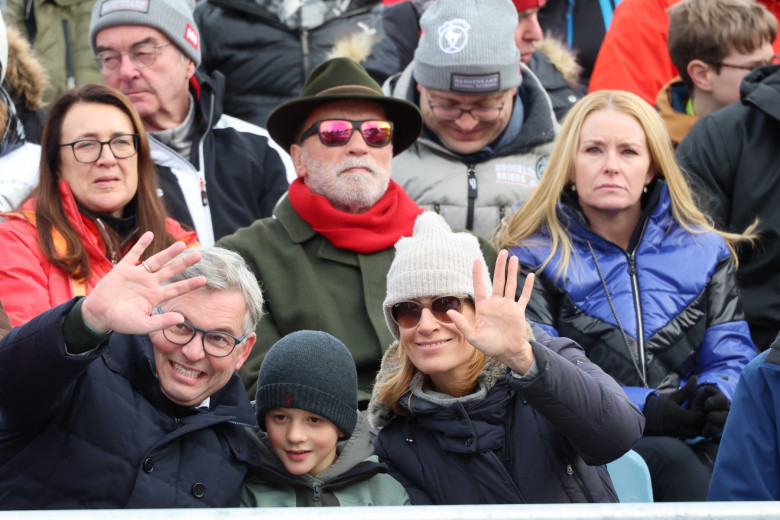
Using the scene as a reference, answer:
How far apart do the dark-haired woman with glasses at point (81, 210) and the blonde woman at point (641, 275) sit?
4.95 feet

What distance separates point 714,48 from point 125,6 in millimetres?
2909

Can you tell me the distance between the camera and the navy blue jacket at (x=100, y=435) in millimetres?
2756

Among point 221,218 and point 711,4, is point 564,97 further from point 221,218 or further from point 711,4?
point 221,218

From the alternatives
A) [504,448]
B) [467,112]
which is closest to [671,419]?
[504,448]

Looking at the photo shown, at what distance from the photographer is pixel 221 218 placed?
517 cm

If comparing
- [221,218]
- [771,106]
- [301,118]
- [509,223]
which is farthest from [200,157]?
[771,106]

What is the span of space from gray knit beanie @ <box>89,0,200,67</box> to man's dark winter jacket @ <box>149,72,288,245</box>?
0.24 meters

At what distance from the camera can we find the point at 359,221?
4.62m

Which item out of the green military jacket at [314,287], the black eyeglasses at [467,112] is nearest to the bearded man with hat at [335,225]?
the green military jacket at [314,287]

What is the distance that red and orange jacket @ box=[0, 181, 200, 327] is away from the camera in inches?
155

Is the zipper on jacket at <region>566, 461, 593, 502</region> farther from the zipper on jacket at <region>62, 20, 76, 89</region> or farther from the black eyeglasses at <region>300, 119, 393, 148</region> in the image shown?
the zipper on jacket at <region>62, 20, 76, 89</region>

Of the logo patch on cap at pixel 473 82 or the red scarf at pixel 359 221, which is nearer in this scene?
the red scarf at pixel 359 221

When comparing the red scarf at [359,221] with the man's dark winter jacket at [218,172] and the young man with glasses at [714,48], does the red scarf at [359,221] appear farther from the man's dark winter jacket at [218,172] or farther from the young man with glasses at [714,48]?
the young man with glasses at [714,48]

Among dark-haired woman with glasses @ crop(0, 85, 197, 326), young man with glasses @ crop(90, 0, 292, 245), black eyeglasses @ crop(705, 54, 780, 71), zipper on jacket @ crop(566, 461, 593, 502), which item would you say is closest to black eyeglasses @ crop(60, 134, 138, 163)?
dark-haired woman with glasses @ crop(0, 85, 197, 326)
